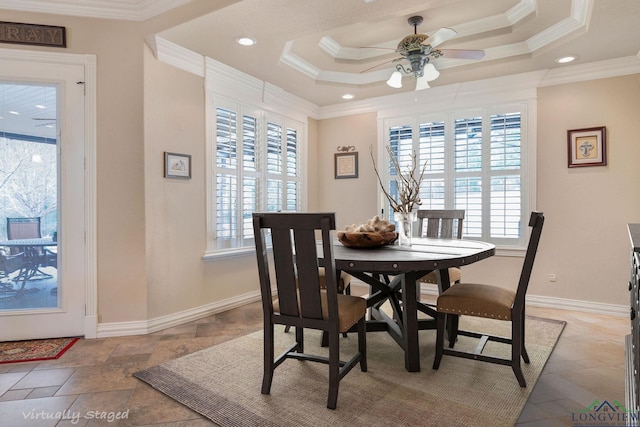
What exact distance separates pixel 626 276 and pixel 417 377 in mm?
2796

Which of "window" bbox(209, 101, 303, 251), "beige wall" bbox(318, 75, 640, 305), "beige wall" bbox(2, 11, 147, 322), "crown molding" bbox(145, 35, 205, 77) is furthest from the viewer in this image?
"window" bbox(209, 101, 303, 251)

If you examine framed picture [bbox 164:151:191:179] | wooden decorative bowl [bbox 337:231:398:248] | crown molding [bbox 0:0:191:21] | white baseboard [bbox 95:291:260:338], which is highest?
crown molding [bbox 0:0:191:21]

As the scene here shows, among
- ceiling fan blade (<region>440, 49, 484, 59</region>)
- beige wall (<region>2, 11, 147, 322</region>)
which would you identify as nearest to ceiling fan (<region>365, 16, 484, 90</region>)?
ceiling fan blade (<region>440, 49, 484, 59</region>)

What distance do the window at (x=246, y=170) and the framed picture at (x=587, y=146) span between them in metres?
3.17

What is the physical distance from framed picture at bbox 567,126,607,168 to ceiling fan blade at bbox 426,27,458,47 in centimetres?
204

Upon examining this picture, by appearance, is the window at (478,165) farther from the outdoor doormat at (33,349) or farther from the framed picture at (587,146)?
the outdoor doormat at (33,349)

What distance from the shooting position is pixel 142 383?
86.4 inches

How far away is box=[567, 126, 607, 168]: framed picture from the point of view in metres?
3.62

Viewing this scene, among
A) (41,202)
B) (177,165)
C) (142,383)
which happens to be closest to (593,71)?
(177,165)

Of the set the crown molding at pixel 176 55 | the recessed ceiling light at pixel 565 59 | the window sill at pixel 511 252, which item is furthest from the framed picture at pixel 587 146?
the crown molding at pixel 176 55

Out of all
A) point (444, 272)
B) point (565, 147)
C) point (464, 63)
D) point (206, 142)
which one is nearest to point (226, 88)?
point (206, 142)

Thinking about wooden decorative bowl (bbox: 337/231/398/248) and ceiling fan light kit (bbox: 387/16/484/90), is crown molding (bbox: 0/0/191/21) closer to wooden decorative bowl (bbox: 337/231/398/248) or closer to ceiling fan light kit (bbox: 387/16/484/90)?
ceiling fan light kit (bbox: 387/16/484/90)

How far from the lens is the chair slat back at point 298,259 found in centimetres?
183

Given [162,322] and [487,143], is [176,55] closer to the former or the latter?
[162,322]
